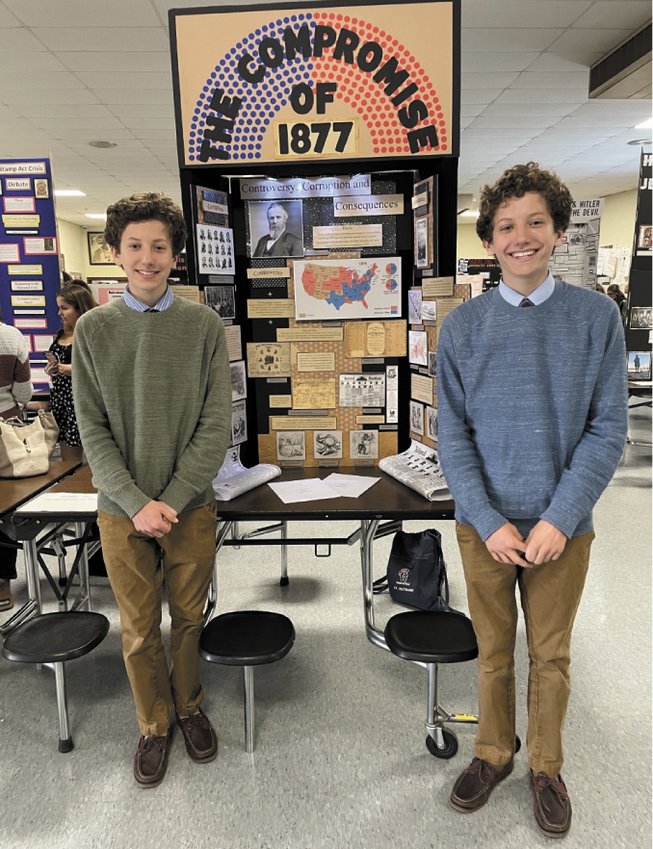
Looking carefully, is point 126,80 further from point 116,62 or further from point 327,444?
point 327,444

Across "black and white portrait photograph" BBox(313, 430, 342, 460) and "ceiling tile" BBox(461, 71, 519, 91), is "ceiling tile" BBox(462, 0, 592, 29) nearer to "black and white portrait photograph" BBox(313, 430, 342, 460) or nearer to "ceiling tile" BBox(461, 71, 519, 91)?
"ceiling tile" BBox(461, 71, 519, 91)

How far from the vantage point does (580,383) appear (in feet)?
4.74

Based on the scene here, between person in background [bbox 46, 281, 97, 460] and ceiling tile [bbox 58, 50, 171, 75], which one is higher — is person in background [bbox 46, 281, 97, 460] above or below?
below

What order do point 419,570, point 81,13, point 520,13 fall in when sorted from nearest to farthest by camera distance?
point 419,570
point 81,13
point 520,13

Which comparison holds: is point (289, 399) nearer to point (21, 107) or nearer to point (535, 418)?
point (535, 418)

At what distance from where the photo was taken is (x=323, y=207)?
2328 millimetres

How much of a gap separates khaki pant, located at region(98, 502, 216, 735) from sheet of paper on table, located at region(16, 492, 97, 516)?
0.29 meters

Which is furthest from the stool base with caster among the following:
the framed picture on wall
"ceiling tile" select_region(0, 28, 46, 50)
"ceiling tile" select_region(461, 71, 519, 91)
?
the framed picture on wall

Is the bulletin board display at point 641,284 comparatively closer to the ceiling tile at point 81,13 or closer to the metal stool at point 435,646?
the ceiling tile at point 81,13

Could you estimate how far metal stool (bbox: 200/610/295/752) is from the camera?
1.79m

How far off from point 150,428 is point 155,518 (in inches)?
9.4

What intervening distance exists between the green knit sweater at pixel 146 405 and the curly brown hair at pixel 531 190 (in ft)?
2.64

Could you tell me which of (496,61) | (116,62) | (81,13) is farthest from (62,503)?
(496,61)

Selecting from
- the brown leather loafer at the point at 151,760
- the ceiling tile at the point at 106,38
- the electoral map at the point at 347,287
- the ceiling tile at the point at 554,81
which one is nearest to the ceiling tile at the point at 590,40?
the ceiling tile at the point at 554,81
